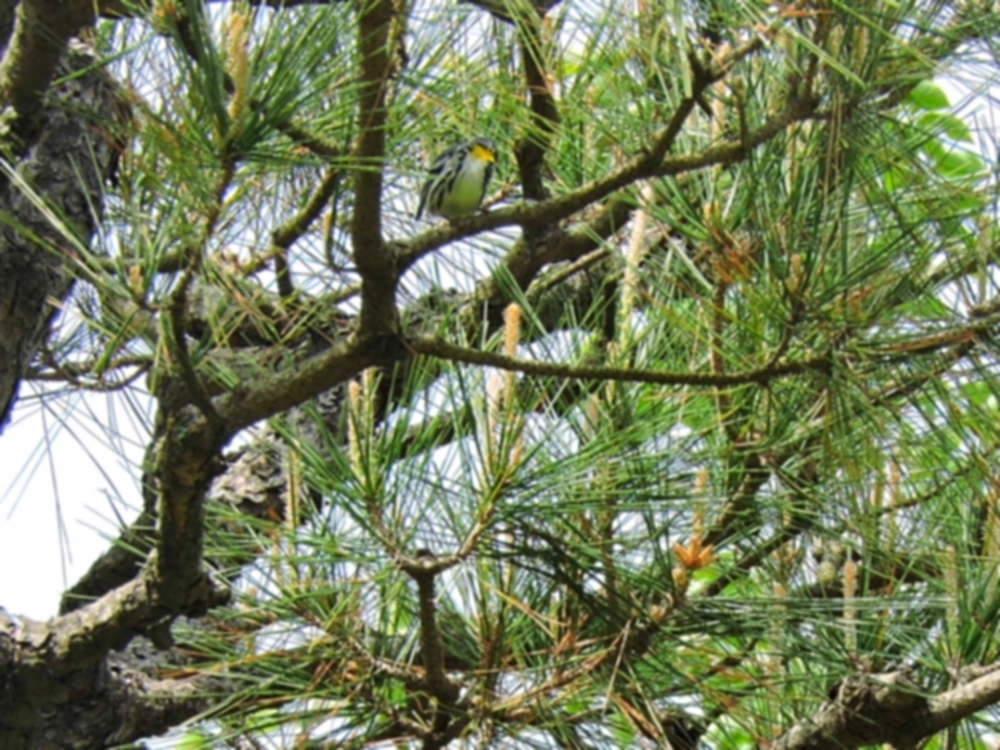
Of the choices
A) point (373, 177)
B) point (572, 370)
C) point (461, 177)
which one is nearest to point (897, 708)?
point (572, 370)

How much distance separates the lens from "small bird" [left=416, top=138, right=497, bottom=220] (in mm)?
1430

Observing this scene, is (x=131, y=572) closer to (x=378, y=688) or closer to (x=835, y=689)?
(x=378, y=688)

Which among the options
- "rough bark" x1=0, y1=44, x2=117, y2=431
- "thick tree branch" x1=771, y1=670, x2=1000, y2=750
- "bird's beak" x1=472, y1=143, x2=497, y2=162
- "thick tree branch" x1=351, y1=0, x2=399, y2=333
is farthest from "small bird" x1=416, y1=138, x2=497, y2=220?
"thick tree branch" x1=771, y1=670, x2=1000, y2=750

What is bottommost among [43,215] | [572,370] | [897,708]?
[897,708]

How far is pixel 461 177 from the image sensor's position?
146 cm

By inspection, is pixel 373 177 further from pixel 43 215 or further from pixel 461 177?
pixel 461 177

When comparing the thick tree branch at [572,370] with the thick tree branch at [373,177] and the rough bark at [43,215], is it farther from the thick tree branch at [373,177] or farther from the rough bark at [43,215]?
the rough bark at [43,215]

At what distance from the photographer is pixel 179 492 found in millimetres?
1018

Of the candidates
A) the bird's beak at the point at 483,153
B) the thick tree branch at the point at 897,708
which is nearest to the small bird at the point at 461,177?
the bird's beak at the point at 483,153

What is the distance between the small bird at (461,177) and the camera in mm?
1430

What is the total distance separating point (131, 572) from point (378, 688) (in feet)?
1.62

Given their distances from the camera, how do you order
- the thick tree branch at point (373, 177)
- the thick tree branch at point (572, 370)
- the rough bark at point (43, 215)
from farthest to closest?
the rough bark at point (43, 215) → the thick tree branch at point (572, 370) → the thick tree branch at point (373, 177)

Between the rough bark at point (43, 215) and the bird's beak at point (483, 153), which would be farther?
the bird's beak at point (483, 153)

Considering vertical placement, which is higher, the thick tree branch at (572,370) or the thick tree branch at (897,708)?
the thick tree branch at (572,370)
